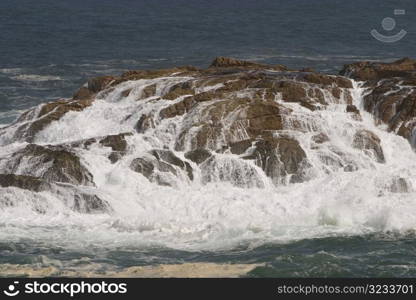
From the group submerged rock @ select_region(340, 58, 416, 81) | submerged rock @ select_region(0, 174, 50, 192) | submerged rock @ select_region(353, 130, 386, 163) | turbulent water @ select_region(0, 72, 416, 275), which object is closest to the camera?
turbulent water @ select_region(0, 72, 416, 275)

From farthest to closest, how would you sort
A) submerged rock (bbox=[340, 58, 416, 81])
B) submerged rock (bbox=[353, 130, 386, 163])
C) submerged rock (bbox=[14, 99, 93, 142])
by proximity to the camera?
submerged rock (bbox=[340, 58, 416, 81]) → submerged rock (bbox=[14, 99, 93, 142]) → submerged rock (bbox=[353, 130, 386, 163])

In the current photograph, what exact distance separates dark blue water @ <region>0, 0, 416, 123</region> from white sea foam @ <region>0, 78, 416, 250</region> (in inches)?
665

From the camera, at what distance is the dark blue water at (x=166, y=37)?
7050 centimetres

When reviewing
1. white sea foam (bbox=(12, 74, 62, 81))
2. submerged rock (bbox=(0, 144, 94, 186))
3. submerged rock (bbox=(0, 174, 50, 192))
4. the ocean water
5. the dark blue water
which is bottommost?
the ocean water

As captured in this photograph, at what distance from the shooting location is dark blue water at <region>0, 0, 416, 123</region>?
70500 mm

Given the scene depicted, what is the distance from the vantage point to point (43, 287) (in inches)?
1047

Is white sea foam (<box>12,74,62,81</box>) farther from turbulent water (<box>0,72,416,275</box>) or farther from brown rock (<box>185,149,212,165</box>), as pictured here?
brown rock (<box>185,149,212,165</box>)

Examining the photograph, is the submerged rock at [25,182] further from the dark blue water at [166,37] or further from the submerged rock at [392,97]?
the dark blue water at [166,37]

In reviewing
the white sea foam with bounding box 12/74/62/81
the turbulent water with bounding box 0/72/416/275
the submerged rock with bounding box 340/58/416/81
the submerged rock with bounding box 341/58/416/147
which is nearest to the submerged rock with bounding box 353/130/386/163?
the turbulent water with bounding box 0/72/416/275

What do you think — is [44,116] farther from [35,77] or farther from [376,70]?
[35,77]

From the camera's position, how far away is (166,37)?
296ft

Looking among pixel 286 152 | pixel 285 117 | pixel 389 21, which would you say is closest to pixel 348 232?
pixel 286 152

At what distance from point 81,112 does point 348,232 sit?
16.5 metres

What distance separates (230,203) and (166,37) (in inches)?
2142
